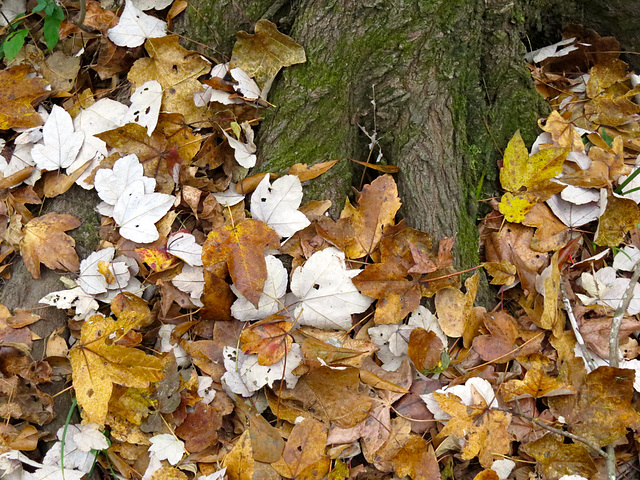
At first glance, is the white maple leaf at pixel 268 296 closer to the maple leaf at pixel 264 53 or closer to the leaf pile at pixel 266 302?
the leaf pile at pixel 266 302

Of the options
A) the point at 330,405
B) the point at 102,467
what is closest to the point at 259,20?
the point at 330,405

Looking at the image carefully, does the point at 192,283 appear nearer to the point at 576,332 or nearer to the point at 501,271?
the point at 501,271

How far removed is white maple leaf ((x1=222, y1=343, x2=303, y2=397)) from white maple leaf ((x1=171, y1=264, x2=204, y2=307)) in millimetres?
238

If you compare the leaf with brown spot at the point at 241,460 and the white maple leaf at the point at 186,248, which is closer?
the leaf with brown spot at the point at 241,460

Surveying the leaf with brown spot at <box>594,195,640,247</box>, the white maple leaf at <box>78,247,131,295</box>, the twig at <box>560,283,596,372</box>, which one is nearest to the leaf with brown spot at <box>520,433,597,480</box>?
the twig at <box>560,283,596,372</box>

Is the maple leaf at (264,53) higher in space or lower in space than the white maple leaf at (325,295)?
higher

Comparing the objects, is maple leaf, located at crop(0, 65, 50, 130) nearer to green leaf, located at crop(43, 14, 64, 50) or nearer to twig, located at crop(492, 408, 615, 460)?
green leaf, located at crop(43, 14, 64, 50)

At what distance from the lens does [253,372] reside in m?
1.71

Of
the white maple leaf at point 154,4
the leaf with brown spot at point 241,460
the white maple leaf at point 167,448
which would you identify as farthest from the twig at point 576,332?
the white maple leaf at point 154,4

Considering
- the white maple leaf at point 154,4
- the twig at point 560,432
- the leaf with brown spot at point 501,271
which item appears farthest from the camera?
the white maple leaf at point 154,4

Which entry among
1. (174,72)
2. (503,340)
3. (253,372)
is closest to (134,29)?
(174,72)

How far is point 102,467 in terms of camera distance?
1738 millimetres

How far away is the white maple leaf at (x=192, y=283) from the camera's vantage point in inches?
70.0

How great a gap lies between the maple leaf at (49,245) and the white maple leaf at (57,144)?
0.23 metres
